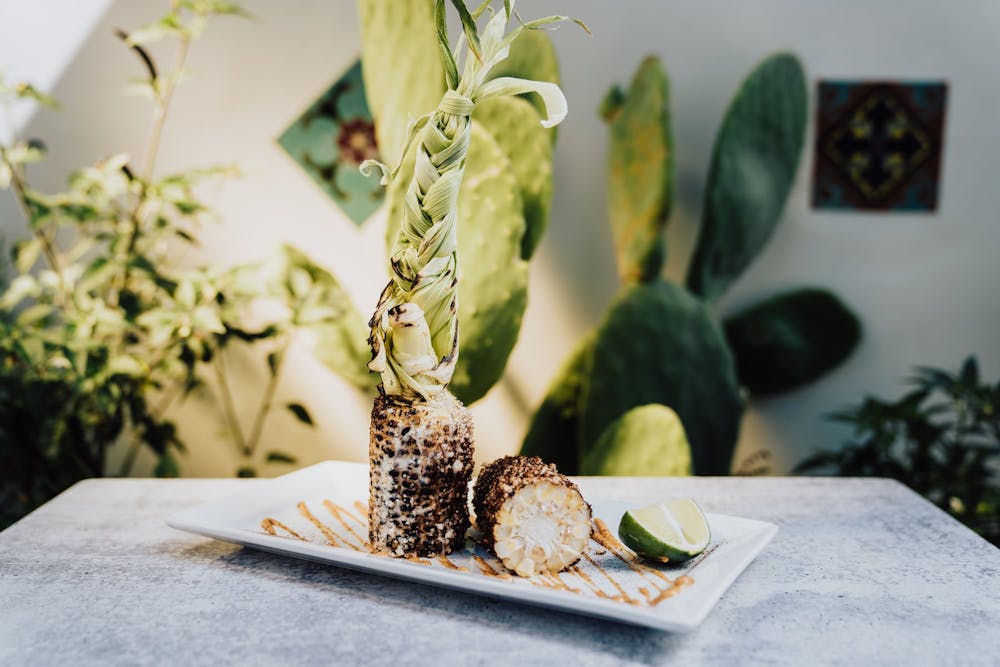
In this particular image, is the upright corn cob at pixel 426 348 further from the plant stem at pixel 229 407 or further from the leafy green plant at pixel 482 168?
the plant stem at pixel 229 407

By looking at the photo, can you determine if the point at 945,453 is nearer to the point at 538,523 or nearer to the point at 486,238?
the point at 486,238

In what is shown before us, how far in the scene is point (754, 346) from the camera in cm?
167

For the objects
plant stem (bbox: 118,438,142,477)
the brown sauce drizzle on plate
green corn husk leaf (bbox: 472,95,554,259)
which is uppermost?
green corn husk leaf (bbox: 472,95,554,259)

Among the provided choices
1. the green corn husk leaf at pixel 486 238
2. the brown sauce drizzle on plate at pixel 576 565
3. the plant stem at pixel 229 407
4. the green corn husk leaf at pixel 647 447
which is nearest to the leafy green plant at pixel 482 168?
the green corn husk leaf at pixel 486 238

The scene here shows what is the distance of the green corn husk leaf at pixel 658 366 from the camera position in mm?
1459

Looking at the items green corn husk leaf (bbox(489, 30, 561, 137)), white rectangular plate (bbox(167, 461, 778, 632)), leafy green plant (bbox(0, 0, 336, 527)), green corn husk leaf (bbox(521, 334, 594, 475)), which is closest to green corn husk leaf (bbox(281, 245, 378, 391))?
leafy green plant (bbox(0, 0, 336, 527))

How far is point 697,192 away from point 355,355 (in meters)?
0.76

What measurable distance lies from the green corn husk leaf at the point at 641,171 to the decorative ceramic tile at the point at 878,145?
431 millimetres

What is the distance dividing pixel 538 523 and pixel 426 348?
6.6 inches

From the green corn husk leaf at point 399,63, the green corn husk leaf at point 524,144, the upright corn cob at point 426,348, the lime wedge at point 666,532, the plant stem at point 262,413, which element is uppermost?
the green corn husk leaf at point 399,63

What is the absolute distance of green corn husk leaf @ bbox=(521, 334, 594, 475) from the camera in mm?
1607

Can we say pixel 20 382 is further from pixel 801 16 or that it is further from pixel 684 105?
pixel 801 16

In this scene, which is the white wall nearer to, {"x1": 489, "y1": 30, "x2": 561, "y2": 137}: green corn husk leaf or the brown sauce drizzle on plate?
{"x1": 489, "y1": 30, "x2": 561, "y2": 137}: green corn husk leaf

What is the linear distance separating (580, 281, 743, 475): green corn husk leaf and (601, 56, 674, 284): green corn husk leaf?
0.19 ft
